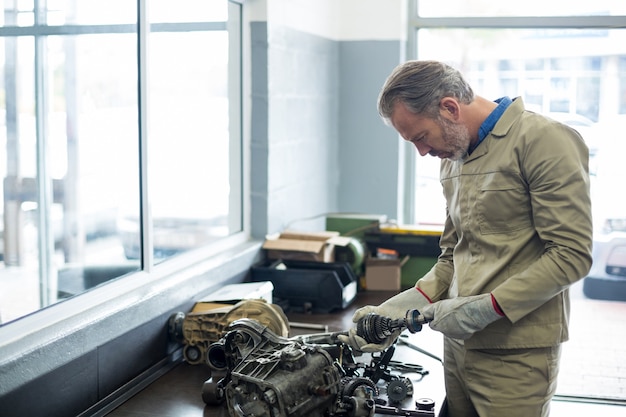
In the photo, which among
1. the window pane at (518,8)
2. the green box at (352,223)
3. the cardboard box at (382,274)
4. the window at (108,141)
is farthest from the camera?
the window pane at (518,8)

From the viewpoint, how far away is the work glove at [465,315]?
1986mm

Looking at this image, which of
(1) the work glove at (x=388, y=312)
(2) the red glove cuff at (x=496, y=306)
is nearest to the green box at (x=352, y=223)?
(1) the work glove at (x=388, y=312)

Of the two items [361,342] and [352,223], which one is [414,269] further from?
[361,342]

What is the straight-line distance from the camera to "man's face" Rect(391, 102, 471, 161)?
2.06 meters

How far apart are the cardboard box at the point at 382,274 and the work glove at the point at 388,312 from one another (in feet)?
3.86

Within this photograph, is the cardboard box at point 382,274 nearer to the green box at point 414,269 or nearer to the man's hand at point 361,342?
the green box at point 414,269

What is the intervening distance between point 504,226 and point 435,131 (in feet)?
1.00

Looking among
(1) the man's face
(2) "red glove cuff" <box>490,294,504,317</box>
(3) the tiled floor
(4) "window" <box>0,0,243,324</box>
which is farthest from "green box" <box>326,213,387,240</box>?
(2) "red glove cuff" <box>490,294,504,317</box>

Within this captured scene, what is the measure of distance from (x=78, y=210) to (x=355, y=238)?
1.27 metres

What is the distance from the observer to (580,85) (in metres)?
4.78

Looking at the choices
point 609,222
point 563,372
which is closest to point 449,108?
point 563,372

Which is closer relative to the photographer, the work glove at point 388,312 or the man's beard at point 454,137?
the man's beard at point 454,137

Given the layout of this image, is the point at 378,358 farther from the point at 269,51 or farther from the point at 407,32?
the point at 407,32

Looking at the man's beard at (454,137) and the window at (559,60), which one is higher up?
the window at (559,60)
